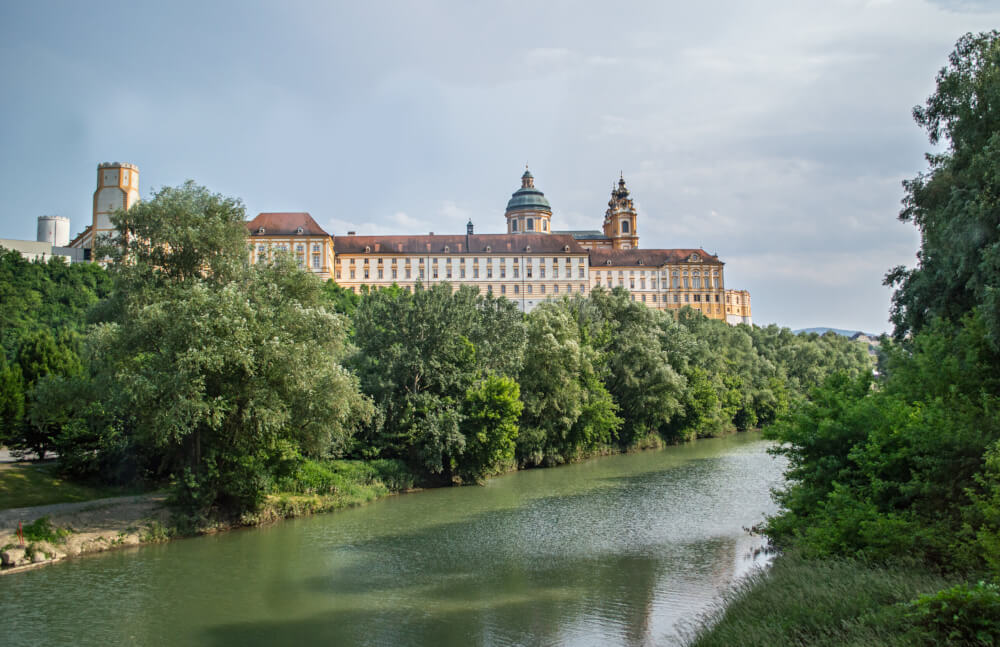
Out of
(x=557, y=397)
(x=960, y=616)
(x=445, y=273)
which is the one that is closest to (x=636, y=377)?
(x=557, y=397)

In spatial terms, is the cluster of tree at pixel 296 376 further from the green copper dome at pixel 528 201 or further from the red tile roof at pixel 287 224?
the green copper dome at pixel 528 201

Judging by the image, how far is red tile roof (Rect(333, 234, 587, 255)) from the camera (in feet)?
345

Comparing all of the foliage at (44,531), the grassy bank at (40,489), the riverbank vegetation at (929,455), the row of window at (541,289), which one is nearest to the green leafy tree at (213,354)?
the grassy bank at (40,489)

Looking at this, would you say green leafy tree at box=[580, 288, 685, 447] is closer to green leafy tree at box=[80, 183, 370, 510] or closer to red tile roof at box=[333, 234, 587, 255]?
green leafy tree at box=[80, 183, 370, 510]

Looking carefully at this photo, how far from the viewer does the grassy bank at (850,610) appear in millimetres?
8297

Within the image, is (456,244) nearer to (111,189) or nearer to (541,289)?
(541,289)

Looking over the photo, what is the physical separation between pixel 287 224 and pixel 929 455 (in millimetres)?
92037

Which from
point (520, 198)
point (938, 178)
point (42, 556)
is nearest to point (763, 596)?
point (938, 178)

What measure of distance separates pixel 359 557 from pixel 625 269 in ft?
326

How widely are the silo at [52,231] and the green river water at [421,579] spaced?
8039 centimetres

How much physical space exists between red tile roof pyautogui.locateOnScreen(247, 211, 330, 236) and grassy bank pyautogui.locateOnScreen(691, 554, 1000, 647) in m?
89.5

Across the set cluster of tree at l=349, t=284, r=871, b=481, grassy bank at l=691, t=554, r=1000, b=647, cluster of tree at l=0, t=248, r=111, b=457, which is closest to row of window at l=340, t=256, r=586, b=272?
cluster of tree at l=0, t=248, r=111, b=457

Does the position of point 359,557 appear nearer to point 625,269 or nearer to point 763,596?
point 763,596

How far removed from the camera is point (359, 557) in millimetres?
19219
